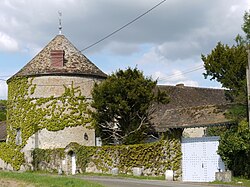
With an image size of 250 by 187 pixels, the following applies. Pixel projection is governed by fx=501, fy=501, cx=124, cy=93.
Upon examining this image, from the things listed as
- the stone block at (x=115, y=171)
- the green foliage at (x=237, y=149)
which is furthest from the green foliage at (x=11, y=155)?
the green foliage at (x=237, y=149)

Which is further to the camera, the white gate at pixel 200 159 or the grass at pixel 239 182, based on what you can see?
the white gate at pixel 200 159

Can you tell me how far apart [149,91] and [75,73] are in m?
8.43

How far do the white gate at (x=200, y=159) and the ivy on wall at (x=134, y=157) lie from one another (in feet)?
2.22

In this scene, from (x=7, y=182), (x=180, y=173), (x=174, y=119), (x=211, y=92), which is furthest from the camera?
(x=211, y=92)

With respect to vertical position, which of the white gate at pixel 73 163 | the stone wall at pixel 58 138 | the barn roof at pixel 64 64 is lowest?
the white gate at pixel 73 163

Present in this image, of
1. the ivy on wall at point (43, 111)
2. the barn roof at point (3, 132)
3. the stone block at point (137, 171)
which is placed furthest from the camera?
the barn roof at point (3, 132)

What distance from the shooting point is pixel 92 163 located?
130 ft

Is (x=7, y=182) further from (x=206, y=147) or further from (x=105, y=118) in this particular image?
(x=105, y=118)

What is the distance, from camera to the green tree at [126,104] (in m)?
39.2

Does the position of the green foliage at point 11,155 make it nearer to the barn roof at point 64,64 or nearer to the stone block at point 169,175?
the barn roof at point 64,64

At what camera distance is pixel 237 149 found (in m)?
26.4

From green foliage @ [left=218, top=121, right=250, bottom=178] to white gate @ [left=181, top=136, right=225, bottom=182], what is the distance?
104 cm

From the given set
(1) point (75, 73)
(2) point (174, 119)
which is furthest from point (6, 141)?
(2) point (174, 119)

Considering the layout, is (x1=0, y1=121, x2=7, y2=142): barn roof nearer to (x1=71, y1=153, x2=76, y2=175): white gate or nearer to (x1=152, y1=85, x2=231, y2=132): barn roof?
(x1=71, y1=153, x2=76, y2=175): white gate
